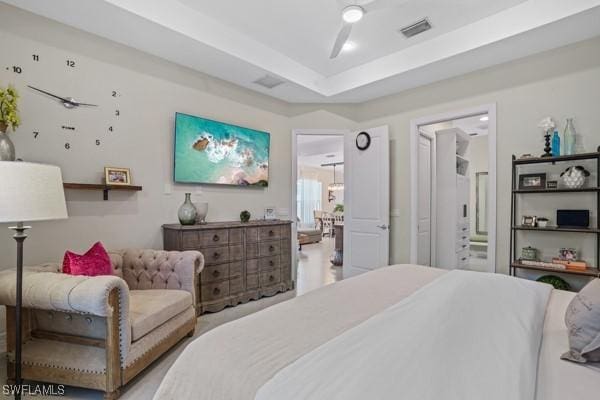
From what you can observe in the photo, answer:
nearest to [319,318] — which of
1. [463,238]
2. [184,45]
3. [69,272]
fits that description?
[69,272]

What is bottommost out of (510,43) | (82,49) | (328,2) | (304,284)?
(304,284)

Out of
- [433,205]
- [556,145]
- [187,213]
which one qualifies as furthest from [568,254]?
[187,213]

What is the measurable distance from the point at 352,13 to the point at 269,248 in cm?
271

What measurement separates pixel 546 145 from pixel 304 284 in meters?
3.40

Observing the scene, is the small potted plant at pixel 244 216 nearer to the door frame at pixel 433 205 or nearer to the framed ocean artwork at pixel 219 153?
the framed ocean artwork at pixel 219 153

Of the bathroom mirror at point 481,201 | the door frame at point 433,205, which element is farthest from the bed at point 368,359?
the bathroom mirror at point 481,201

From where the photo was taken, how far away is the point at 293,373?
34.0 inches

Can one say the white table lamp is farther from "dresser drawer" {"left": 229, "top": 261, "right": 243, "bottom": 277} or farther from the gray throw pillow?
the gray throw pillow

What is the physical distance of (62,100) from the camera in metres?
2.64

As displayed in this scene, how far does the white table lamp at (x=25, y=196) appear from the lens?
57.6 inches

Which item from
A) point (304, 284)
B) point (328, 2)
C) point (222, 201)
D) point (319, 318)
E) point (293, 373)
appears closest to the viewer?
point (293, 373)

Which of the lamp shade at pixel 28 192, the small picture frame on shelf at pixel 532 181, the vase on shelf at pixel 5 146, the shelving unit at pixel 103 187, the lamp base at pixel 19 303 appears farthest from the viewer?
the small picture frame on shelf at pixel 532 181

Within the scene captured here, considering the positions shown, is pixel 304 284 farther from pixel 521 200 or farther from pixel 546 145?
pixel 546 145

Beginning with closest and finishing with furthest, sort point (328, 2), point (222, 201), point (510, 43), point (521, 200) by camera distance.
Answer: point (328, 2), point (510, 43), point (521, 200), point (222, 201)
